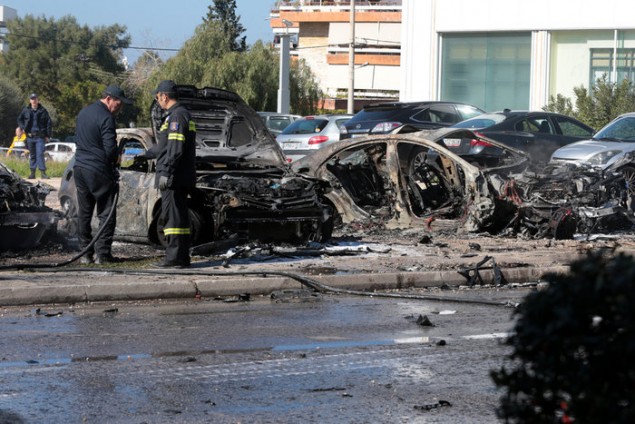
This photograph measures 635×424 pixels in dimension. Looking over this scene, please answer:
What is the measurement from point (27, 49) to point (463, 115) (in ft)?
232

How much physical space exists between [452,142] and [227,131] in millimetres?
4071

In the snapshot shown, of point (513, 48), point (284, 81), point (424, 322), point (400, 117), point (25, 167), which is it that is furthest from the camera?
point (284, 81)

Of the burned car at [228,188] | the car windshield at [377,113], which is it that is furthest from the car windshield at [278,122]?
the burned car at [228,188]

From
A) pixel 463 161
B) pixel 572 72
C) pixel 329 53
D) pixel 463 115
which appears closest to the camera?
pixel 463 161

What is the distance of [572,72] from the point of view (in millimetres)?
35312

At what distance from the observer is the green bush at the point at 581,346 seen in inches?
106

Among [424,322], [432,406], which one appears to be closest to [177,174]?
[424,322]

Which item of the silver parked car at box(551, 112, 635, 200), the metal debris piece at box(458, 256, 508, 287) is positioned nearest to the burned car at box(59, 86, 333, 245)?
the metal debris piece at box(458, 256, 508, 287)

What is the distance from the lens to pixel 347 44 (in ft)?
261

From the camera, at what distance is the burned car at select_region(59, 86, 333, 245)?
453 inches

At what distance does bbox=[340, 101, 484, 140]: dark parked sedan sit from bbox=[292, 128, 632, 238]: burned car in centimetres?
754

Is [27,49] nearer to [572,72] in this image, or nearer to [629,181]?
[572,72]

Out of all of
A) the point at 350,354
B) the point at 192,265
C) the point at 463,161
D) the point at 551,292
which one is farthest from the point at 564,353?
the point at 463,161

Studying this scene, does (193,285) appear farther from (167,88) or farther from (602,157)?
(602,157)
